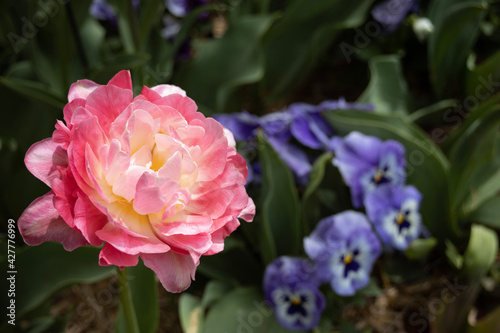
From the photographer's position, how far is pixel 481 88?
Result: 1.68 m

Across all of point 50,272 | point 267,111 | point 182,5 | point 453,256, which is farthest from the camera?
point 267,111

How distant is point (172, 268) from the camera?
45 centimetres

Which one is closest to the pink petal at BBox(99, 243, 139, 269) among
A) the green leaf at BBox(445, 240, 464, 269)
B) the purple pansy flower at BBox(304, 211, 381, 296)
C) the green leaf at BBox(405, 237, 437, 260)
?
the purple pansy flower at BBox(304, 211, 381, 296)

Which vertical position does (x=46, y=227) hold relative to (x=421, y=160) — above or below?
below

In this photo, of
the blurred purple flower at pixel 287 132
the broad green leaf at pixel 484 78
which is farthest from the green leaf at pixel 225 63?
the broad green leaf at pixel 484 78

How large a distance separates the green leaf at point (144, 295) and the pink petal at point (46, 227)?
24 centimetres

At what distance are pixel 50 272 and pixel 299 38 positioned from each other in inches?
46.3

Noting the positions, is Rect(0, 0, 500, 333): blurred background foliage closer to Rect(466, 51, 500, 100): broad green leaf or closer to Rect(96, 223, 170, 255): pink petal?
Rect(466, 51, 500, 100): broad green leaf

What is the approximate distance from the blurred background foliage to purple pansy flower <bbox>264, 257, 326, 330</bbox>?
5 cm

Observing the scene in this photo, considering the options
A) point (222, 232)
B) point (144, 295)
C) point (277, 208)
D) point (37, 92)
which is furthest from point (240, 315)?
point (222, 232)

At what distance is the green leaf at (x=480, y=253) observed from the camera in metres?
1.27

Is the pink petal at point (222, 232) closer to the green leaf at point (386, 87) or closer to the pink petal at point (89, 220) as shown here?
the pink petal at point (89, 220)

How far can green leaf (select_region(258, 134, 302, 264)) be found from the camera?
1206 mm

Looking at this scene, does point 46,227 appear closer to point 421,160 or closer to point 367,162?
point 367,162
